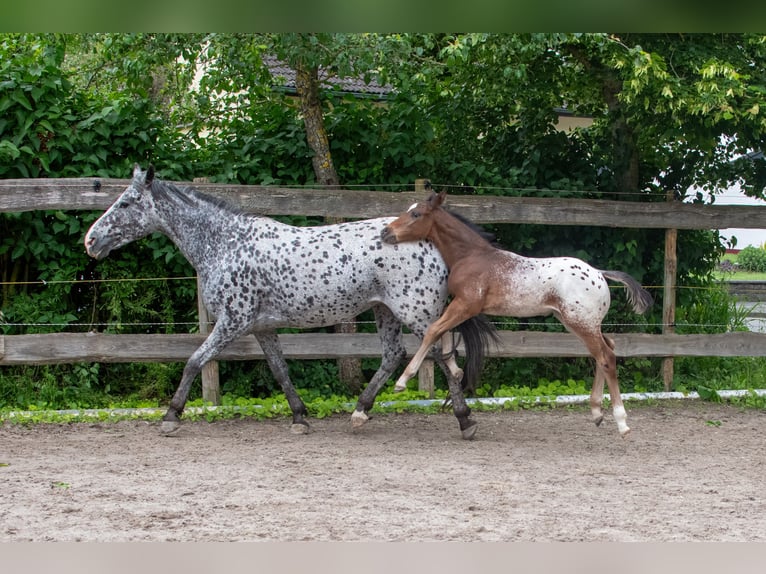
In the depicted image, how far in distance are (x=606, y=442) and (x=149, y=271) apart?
14.4ft

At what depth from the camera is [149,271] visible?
7.79m

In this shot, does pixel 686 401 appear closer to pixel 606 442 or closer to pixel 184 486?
pixel 606 442

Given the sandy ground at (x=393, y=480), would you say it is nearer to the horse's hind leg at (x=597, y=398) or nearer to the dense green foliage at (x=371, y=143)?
the horse's hind leg at (x=597, y=398)

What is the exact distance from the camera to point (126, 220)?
6387 millimetres

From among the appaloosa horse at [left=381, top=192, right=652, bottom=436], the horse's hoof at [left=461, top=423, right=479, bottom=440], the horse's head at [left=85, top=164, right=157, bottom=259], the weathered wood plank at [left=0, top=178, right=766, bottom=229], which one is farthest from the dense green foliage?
the horse's hoof at [left=461, top=423, right=479, bottom=440]

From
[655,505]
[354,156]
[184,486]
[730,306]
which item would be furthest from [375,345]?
[730,306]

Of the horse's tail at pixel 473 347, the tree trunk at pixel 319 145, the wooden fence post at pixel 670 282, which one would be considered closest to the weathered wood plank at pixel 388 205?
the wooden fence post at pixel 670 282

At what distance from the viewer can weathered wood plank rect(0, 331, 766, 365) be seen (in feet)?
22.9

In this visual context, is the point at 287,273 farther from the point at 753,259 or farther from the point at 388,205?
the point at 753,259

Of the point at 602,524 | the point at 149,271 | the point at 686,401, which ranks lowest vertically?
the point at 686,401

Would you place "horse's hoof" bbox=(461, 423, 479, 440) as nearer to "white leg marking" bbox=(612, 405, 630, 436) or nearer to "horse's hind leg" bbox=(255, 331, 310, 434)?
"white leg marking" bbox=(612, 405, 630, 436)

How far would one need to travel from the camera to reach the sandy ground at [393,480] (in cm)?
397

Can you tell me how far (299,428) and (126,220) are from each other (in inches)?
83.0

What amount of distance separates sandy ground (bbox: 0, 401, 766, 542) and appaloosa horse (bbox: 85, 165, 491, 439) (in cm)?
52
